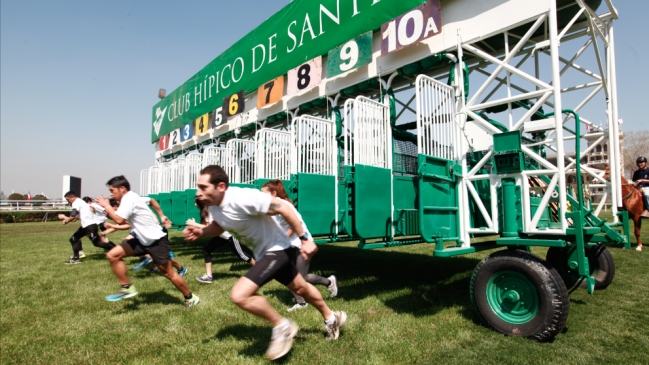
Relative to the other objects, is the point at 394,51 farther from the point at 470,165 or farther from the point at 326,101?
the point at 470,165

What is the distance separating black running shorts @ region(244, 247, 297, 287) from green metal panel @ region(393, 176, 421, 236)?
2.17 metres

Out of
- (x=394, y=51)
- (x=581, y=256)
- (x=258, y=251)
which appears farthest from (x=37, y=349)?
(x=394, y=51)

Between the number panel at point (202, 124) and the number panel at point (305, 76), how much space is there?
4703 mm

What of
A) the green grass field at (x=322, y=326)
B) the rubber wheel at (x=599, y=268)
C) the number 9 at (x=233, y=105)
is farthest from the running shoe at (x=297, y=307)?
the number 9 at (x=233, y=105)

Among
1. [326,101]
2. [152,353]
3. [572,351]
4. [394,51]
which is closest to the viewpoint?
[572,351]

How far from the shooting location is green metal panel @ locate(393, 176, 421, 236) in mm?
5348

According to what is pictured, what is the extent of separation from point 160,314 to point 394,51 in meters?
5.38

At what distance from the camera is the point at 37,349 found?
12.7 feet

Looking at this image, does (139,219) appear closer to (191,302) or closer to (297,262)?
(191,302)

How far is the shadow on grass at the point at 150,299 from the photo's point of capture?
5.45 meters

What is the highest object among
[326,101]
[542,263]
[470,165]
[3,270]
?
[326,101]

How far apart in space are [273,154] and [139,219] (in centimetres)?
259

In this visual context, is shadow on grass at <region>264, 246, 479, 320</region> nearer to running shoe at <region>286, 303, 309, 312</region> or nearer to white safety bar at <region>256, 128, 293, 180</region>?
running shoe at <region>286, 303, 309, 312</region>

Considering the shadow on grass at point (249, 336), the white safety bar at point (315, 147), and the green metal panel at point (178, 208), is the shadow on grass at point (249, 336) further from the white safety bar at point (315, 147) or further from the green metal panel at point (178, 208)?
the green metal panel at point (178, 208)
